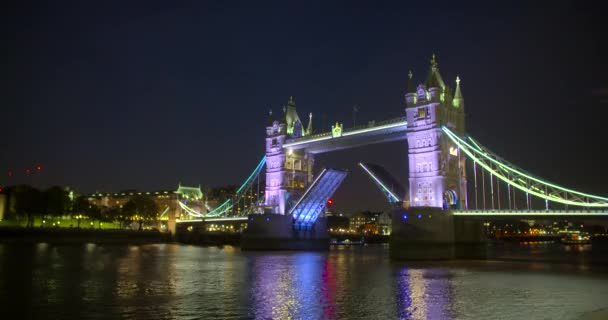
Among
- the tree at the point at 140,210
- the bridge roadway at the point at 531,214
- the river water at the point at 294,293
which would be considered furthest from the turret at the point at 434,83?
the tree at the point at 140,210

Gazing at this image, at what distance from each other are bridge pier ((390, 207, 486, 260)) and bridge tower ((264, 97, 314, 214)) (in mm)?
21778

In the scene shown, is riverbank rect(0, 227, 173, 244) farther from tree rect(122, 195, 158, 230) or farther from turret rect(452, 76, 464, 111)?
turret rect(452, 76, 464, 111)

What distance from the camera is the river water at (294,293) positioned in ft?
51.4

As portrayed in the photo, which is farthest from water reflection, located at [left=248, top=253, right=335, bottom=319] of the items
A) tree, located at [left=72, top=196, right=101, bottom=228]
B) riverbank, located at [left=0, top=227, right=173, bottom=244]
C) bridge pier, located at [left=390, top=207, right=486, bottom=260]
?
tree, located at [left=72, top=196, right=101, bottom=228]

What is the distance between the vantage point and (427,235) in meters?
38.8

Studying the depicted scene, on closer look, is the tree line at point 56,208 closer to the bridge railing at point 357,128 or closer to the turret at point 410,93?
the bridge railing at point 357,128

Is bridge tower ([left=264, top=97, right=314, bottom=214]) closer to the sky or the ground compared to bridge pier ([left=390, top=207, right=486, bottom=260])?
closer to the sky

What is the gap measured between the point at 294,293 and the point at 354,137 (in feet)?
105

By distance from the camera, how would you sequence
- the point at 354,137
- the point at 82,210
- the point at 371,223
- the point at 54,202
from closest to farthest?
the point at 354,137 < the point at 54,202 < the point at 82,210 < the point at 371,223

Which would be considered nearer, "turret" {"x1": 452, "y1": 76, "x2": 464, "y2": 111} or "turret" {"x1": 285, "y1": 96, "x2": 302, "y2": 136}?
"turret" {"x1": 452, "y1": 76, "x2": 464, "y2": 111}

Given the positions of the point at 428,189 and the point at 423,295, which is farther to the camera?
the point at 428,189

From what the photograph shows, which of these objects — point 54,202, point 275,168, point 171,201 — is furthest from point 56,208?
point 171,201

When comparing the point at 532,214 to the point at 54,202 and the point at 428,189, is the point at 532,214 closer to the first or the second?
→ the point at 428,189

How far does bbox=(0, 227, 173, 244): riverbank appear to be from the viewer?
64438 mm
